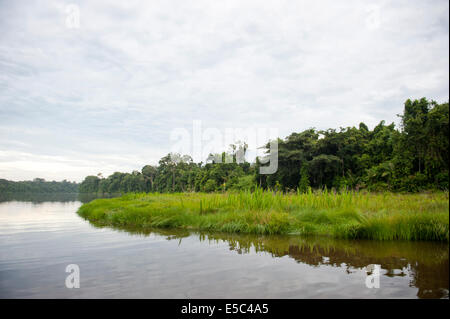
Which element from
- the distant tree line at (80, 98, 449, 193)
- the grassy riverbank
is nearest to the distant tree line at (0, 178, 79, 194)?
the distant tree line at (80, 98, 449, 193)

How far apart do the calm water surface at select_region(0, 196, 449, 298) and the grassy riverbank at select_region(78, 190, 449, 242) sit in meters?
0.52

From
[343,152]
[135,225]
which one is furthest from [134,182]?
[135,225]

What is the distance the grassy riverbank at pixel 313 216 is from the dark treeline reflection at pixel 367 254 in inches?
15.4

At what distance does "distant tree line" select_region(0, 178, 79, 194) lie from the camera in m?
82.4

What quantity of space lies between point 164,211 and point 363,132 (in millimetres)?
26075

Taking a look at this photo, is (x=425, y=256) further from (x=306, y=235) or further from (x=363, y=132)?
(x=363, y=132)

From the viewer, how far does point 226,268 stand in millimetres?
4145

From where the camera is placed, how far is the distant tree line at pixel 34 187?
8236 centimetres

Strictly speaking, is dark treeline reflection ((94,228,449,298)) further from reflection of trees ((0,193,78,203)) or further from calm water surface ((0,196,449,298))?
reflection of trees ((0,193,78,203))

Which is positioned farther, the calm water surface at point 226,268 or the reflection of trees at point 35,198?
the reflection of trees at point 35,198

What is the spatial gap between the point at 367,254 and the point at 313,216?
2.70m

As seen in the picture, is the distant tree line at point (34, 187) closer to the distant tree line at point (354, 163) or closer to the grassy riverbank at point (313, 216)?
the distant tree line at point (354, 163)

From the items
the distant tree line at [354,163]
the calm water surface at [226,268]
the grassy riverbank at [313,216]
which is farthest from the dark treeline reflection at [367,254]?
the distant tree line at [354,163]

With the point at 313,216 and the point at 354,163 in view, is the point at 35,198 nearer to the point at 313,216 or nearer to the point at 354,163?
the point at 354,163
